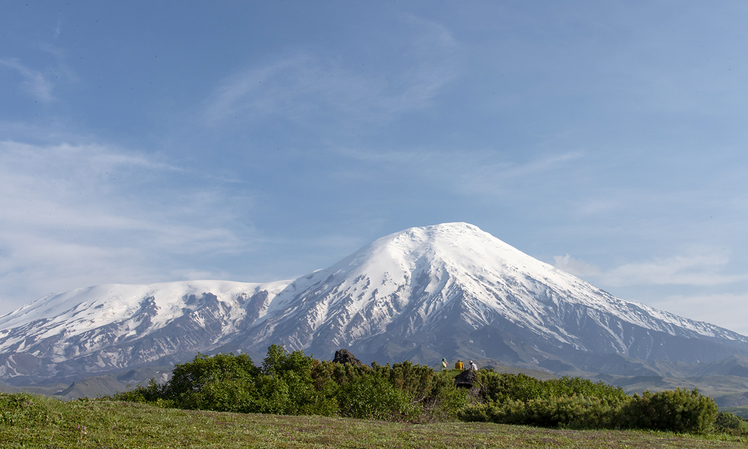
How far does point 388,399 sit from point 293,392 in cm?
601

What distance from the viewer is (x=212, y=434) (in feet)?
59.6

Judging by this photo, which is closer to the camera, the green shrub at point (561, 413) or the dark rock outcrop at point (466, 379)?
the green shrub at point (561, 413)

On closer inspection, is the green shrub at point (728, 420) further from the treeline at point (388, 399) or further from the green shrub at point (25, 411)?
the green shrub at point (25, 411)

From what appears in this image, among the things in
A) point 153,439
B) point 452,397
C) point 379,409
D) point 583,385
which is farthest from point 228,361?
point 583,385

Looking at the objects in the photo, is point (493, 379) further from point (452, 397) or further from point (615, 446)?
point (615, 446)

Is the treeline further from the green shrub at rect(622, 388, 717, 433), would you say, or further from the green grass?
the green grass

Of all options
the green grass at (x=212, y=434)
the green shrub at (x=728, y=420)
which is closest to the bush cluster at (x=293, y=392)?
the green grass at (x=212, y=434)

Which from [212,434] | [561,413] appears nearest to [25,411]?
[212,434]

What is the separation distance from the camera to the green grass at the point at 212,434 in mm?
16111

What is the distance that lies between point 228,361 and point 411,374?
539 inches

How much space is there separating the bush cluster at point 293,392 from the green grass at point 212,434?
714 centimetres

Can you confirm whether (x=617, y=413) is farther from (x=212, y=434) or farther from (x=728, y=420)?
(x=728, y=420)

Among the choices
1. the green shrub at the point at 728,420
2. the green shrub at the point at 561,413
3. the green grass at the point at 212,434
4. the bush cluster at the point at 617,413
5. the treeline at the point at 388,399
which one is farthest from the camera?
the green shrub at the point at 728,420

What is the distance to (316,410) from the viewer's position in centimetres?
3191
